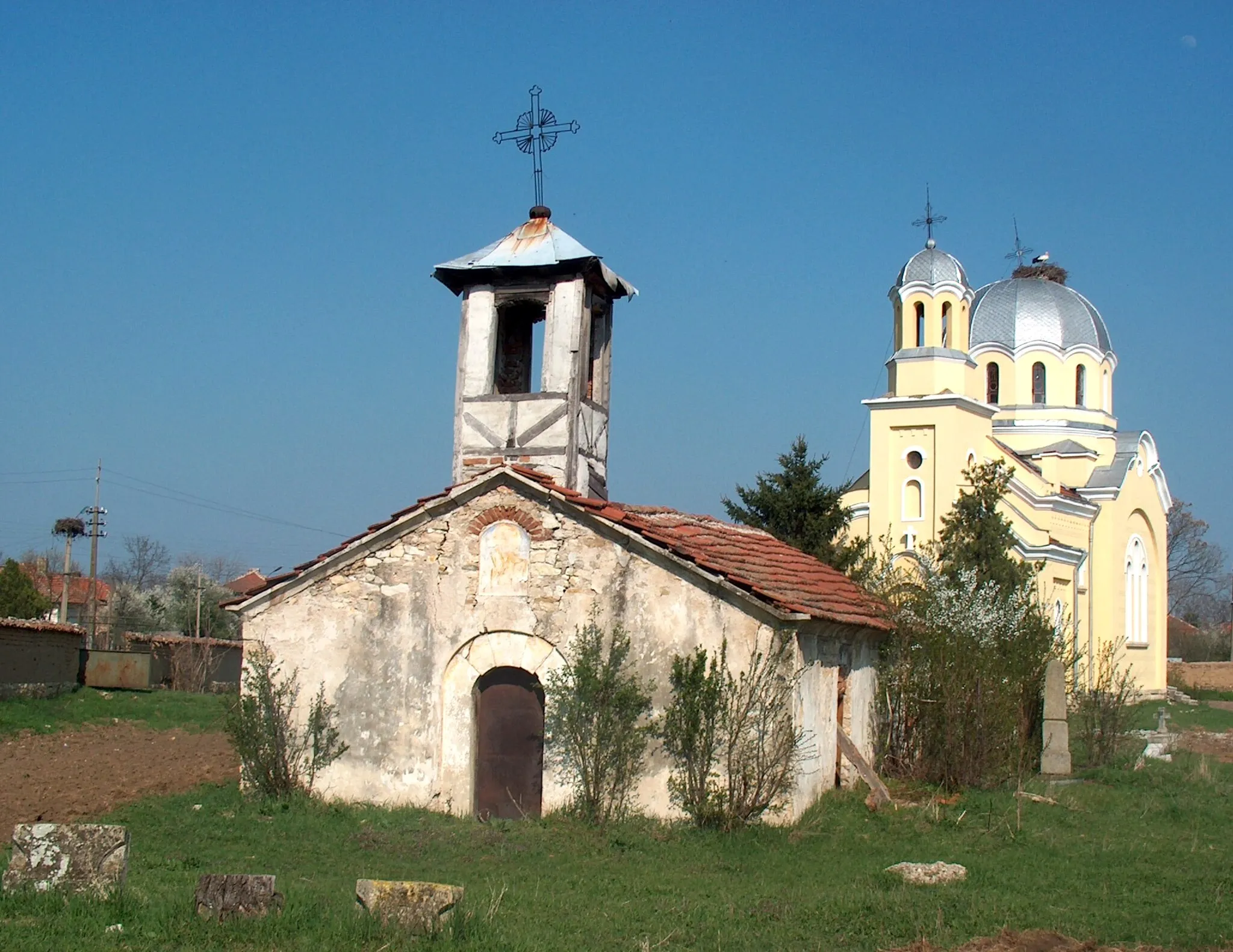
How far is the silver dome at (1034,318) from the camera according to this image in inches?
1735

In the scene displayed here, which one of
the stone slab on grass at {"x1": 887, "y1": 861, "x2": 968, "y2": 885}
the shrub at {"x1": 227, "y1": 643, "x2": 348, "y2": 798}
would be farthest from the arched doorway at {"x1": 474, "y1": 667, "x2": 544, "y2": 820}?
the stone slab on grass at {"x1": 887, "y1": 861, "x2": 968, "y2": 885}

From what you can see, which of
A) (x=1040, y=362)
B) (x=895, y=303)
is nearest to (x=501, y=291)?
(x=895, y=303)

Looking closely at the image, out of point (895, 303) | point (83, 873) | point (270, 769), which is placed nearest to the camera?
point (83, 873)

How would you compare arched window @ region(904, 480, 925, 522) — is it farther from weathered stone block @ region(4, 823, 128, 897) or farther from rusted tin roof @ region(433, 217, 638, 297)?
weathered stone block @ region(4, 823, 128, 897)

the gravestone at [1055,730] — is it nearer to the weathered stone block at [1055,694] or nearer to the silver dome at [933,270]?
the weathered stone block at [1055,694]

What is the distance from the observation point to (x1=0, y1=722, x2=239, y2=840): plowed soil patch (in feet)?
52.1

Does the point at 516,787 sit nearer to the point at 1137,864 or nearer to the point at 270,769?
the point at 270,769

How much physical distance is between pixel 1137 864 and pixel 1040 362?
111 ft

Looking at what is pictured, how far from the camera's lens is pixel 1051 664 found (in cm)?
1877

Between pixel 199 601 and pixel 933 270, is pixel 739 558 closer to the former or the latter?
pixel 933 270

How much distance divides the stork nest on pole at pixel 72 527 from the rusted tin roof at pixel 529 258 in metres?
36.5

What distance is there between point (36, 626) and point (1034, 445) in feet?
101

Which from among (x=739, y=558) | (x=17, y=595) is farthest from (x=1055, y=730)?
(x=17, y=595)

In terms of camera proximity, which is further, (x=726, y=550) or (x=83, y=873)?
(x=726, y=550)
